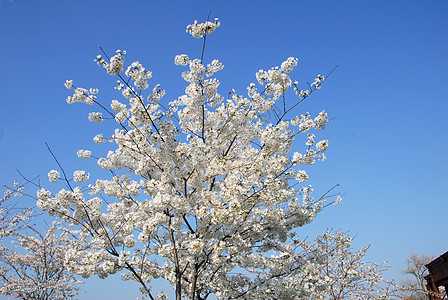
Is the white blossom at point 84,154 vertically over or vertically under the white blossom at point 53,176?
over

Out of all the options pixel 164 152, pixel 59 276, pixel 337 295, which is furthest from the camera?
pixel 59 276

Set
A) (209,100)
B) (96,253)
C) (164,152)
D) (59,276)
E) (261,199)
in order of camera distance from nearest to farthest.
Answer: (96,253) < (261,199) < (164,152) < (209,100) < (59,276)

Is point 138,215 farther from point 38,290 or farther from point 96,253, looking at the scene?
point 38,290

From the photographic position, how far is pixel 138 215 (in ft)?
18.3

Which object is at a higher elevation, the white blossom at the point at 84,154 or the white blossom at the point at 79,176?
the white blossom at the point at 84,154

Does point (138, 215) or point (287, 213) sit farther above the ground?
point (138, 215)

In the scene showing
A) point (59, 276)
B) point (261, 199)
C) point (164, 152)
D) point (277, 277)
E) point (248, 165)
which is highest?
point (59, 276)

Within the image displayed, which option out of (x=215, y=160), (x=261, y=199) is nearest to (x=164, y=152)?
(x=215, y=160)

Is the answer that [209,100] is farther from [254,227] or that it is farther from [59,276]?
[59,276]

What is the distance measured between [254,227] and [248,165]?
3.93 feet

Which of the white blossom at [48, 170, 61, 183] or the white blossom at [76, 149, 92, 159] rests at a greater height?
the white blossom at [76, 149, 92, 159]

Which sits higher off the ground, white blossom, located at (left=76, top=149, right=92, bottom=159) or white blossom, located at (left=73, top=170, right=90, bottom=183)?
white blossom, located at (left=76, top=149, right=92, bottom=159)

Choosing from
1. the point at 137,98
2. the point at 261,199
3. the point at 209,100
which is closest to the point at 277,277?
the point at 261,199

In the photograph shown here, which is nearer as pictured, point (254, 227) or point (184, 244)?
point (184, 244)
